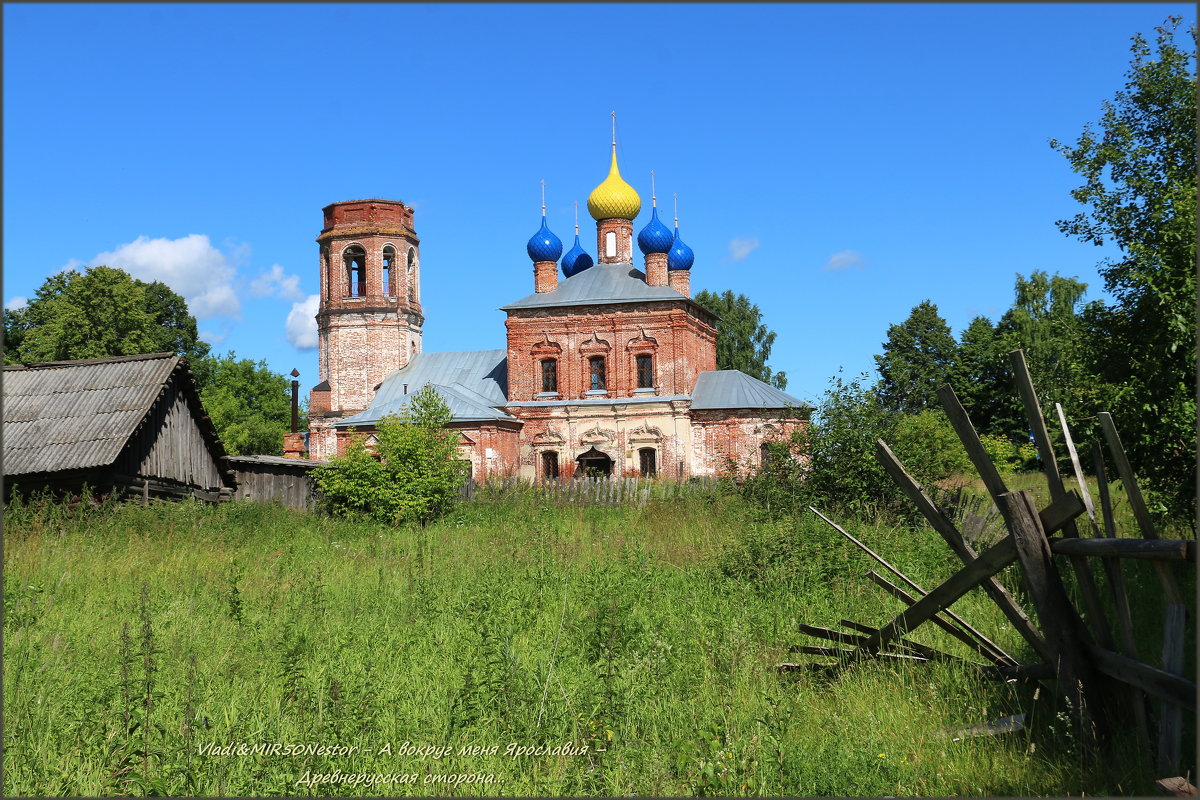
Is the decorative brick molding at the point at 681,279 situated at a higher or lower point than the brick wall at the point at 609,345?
higher

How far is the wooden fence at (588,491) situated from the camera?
2023 centimetres

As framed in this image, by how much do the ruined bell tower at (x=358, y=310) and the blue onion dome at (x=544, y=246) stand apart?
14.3ft

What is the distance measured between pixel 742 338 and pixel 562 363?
17584 mm

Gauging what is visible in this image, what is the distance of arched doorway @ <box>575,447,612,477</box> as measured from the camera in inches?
1270

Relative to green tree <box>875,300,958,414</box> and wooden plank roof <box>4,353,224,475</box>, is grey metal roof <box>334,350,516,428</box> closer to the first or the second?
wooden plank roof <box>4,353,224,475</box>

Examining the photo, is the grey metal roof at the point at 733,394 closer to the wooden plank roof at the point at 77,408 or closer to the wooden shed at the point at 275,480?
the wooden shed at the point at 275,480

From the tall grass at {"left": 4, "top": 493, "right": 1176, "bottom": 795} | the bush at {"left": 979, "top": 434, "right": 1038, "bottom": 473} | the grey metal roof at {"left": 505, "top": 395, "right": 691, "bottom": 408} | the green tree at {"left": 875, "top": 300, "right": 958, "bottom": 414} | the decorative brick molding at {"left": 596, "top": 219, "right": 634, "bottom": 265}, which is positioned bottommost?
the tall grass at {"left": 4, "top": 493, "right": 1176, "bottom": 795}

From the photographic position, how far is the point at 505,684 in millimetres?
5938

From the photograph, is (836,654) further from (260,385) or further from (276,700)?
(260,385)

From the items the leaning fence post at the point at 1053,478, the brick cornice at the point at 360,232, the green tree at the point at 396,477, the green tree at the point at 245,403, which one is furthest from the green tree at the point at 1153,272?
the green tree at the point at 245,403

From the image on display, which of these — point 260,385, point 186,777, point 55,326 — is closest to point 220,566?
point 186,777

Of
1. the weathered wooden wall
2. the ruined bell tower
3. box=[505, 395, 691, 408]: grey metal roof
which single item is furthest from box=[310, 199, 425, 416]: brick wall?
the weathered wooden wall

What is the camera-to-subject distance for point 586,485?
2142cm

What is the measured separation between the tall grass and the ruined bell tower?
24825 millimetres
